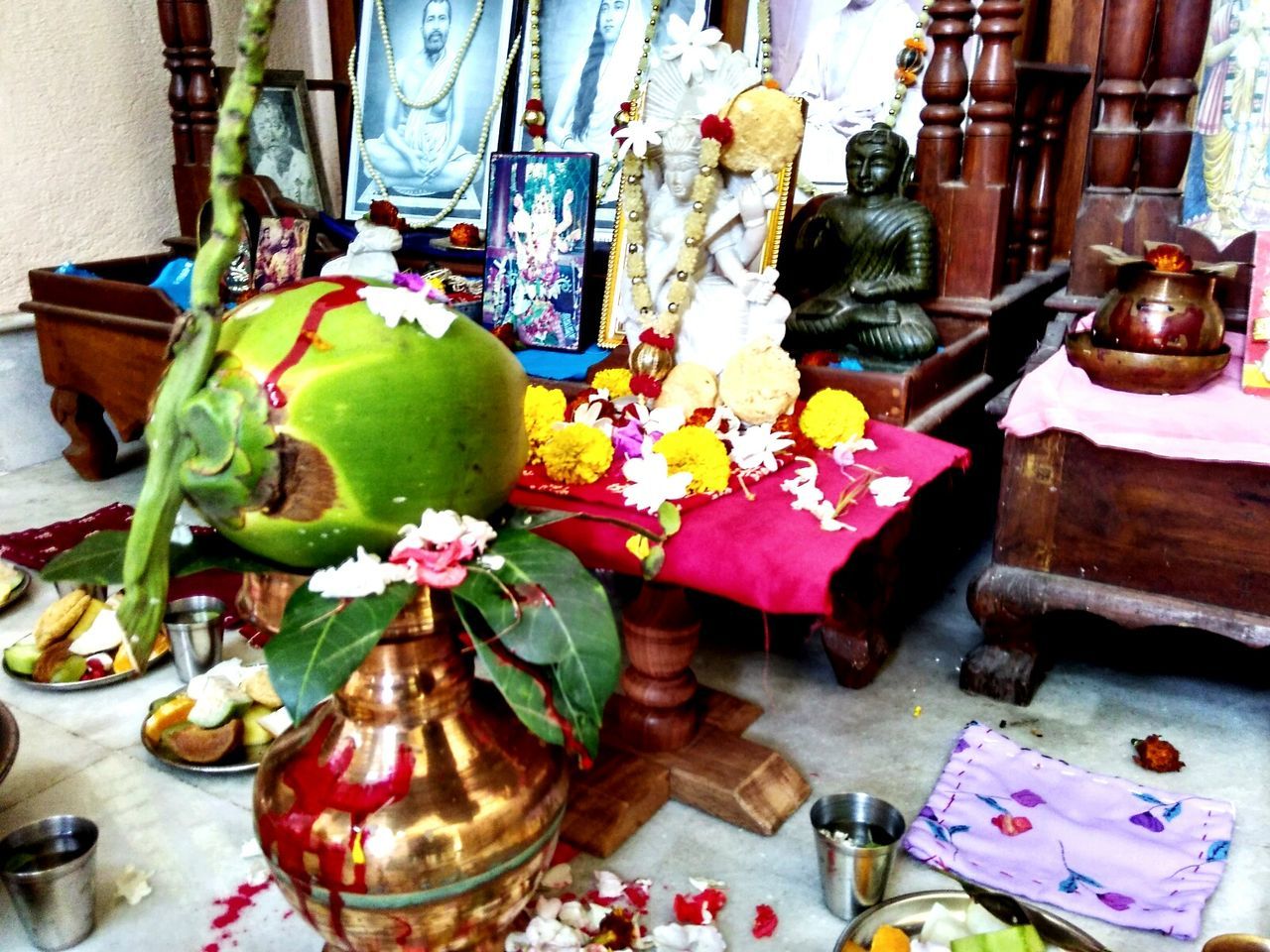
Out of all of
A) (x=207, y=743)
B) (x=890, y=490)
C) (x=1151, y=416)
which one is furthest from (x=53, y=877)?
(x=1151, y=416)

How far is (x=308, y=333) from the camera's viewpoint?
103 centimetres

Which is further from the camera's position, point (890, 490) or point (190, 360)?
point (890, 490)

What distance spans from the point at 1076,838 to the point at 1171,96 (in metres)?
1.59

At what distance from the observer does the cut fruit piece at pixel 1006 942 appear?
4.12ft

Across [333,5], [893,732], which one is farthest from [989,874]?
[333,5]

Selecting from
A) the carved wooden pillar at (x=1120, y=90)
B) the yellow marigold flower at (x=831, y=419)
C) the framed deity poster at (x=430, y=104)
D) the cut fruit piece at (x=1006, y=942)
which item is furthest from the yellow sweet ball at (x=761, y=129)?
the framed deity poster at (x=430, y=104)

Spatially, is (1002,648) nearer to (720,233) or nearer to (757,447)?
(757,447)

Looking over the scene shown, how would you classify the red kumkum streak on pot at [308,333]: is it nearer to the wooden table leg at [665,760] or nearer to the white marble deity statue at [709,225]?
the wooden table leg at [665,760]

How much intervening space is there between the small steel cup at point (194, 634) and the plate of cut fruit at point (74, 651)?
0.07 meters

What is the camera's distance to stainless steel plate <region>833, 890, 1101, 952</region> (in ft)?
4.35

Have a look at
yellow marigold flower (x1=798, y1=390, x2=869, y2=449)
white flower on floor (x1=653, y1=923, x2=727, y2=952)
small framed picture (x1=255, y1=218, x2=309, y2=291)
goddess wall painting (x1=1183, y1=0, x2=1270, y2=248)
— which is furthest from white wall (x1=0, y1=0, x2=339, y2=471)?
goddess wall painting (x1=1183, y1=0, x2=1270, y2=248)

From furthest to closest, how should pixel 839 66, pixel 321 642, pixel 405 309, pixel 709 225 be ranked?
pixel 839 66, pixel 709 225, pixel 405 309, pixel 321 642

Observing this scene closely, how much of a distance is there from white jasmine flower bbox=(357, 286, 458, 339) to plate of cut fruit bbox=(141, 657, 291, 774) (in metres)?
0.98

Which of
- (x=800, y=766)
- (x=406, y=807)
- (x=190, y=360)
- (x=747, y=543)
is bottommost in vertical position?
(x=800, y=766)
